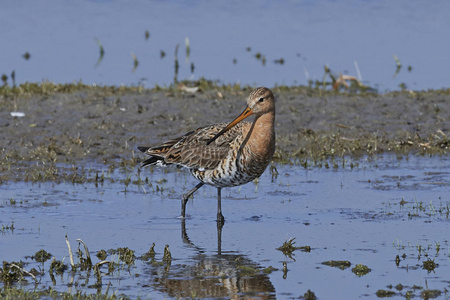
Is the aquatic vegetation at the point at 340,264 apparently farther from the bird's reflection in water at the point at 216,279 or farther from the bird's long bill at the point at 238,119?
the bird's long bill at the point at 238,119


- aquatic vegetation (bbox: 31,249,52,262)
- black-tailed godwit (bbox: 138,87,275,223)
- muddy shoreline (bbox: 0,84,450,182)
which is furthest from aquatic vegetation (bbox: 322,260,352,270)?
muddy shoreline (bbox: 0,84,450,182)

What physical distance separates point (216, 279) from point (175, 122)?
24.9 feet

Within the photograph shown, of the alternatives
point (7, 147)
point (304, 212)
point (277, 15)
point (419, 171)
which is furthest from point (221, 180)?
point (277, 15)

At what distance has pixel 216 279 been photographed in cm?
836

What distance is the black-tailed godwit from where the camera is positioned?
10.5 meters

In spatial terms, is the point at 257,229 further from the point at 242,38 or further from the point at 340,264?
the point at 242,38

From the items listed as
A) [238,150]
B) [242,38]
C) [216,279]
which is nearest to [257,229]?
[238,150]

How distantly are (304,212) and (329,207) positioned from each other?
406 mm

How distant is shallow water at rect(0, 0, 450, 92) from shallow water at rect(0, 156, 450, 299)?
6.53m

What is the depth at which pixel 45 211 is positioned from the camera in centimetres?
1096

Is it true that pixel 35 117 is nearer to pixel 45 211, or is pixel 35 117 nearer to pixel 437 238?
pixel 45 211

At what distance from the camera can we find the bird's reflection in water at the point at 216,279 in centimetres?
790

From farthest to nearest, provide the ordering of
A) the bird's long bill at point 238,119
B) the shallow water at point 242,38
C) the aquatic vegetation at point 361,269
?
1. the shallow water at point 242,38
2. the bird's long bill at point 238,119
3. the aquatic vegetation at point 361,269

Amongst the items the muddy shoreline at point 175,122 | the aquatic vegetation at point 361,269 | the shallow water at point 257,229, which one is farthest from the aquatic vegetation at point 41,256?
the muddy shoreline at point 175,122
